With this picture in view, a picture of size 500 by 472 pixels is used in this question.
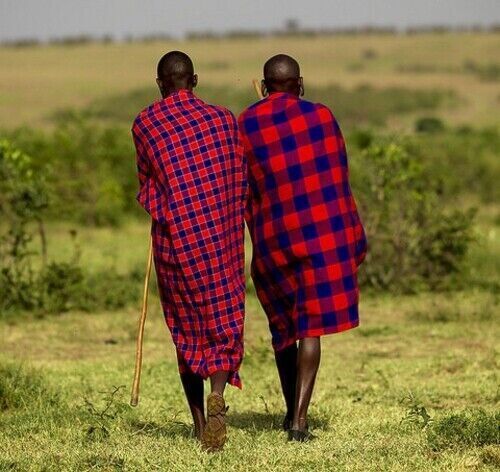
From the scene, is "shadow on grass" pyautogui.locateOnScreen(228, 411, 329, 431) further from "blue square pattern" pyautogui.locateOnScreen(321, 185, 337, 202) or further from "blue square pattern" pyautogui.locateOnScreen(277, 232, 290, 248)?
"blue square pattern" pyautogui.locateOnScreen(321, 185, 337, 202)

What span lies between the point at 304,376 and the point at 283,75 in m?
1.38

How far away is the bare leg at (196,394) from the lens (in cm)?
624

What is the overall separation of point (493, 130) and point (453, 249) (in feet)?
46.8

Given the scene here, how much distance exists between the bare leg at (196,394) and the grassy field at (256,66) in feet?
131

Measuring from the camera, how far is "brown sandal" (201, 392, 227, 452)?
19.2ft

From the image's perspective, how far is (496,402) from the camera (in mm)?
7586

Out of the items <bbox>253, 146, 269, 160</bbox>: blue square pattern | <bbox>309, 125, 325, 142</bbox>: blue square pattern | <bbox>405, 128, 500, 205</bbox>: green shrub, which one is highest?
<bbox>309, 125, 325, 142</bbox>: blue square pattern

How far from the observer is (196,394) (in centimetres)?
624

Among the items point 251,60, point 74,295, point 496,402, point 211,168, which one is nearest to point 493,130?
point 74,295

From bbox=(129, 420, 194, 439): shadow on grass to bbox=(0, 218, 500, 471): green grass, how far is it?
0.01 metres

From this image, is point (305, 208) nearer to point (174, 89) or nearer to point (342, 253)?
point (342, 253)

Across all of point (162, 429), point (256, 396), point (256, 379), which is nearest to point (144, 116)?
point (162, 429)

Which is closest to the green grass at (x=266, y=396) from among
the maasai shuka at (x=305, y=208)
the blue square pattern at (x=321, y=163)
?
the maasai shuka at (x=305, y=208)

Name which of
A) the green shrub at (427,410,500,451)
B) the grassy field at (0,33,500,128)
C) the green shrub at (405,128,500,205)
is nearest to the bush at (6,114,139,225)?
the green shrub at (405,128,500,205)
